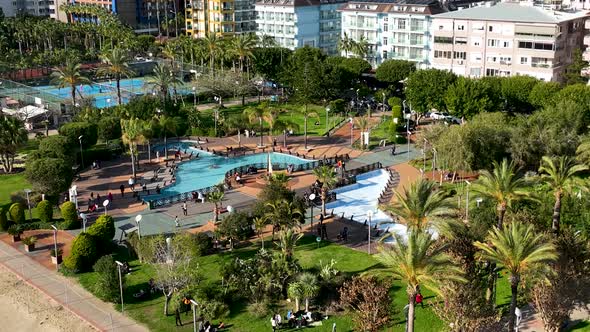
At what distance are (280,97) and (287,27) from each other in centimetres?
3088

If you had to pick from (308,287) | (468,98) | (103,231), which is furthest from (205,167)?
(308,287)

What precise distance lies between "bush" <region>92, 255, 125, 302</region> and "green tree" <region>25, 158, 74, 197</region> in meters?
17.2

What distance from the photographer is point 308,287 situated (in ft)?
145

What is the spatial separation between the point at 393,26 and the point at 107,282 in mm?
89715

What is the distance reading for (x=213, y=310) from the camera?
43812 millimetres

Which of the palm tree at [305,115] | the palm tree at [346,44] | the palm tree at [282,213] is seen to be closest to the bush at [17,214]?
the palm tree at [282,213]

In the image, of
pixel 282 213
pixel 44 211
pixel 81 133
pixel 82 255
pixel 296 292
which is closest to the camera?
pixel 296 292

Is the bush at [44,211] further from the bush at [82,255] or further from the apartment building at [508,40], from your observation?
the apartment building at [508,40]

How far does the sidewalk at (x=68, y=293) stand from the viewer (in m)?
44.1

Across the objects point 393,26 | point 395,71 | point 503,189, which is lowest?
point 503,189

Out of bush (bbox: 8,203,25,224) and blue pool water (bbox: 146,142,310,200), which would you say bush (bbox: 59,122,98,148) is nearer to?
blue pool water (bbox: 146,142,310,200)

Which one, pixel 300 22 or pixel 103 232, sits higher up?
pixel 300 22

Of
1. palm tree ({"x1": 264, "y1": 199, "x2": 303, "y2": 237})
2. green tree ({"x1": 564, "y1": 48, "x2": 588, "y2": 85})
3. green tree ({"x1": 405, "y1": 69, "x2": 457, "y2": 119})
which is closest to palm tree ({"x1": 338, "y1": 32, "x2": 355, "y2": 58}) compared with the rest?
green tree ({"x1": 405, "y1": 69, "x2": 457, "y2": 119})

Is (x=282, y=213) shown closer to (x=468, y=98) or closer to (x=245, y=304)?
(x=245, y=304)
